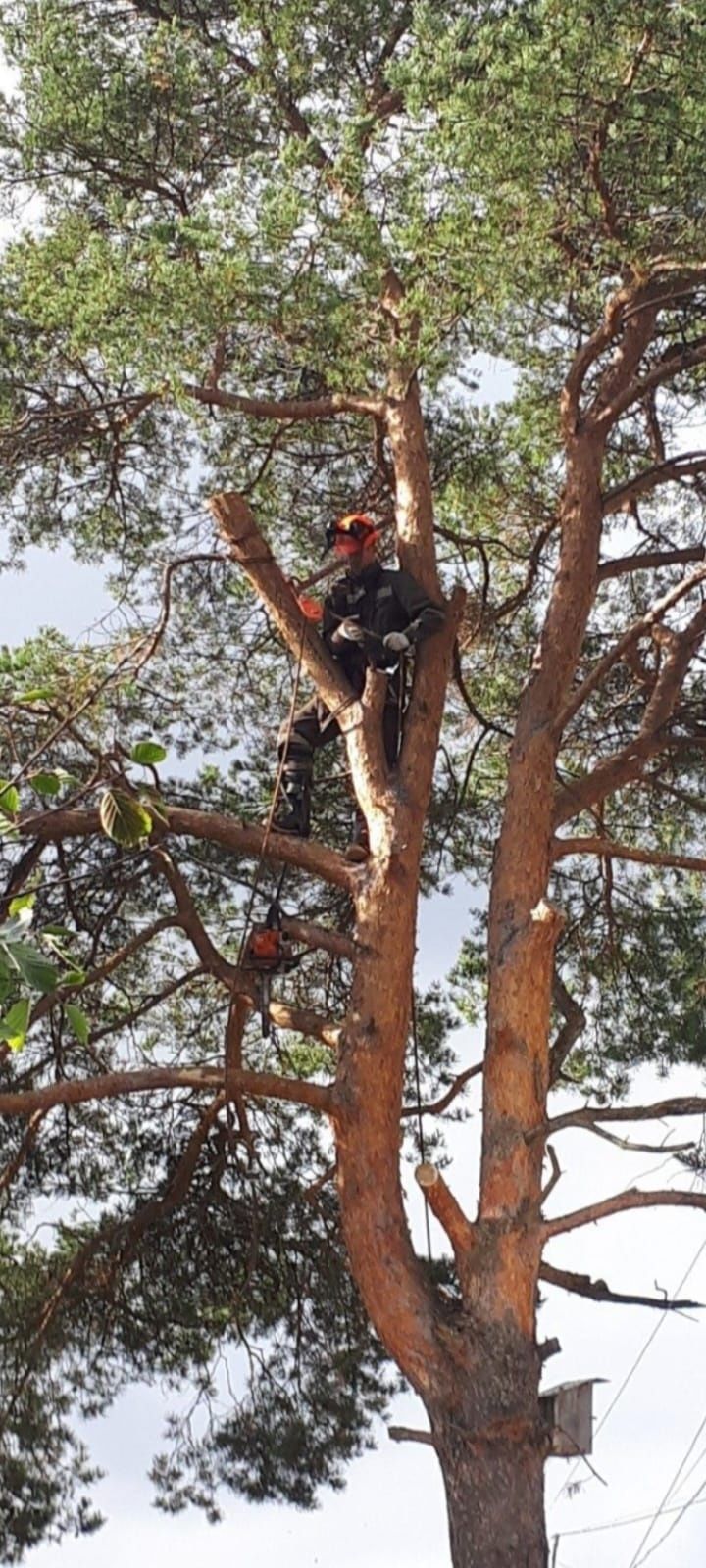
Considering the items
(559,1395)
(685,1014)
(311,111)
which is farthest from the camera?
(685,1014)

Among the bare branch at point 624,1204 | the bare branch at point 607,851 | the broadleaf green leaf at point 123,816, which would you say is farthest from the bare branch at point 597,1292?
the broadleaf green leaf at point 123,816

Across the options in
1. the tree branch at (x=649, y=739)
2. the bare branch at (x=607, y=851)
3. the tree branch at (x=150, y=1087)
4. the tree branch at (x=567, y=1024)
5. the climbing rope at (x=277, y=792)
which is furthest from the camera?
the tree branch at (x=567, y=1024)

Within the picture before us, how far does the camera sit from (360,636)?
5410 millimetres

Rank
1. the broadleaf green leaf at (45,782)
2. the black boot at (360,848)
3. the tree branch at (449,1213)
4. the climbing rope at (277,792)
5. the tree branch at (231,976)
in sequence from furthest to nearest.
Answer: the black boot at (360,848) < the tree branch at (231,976) < the climbing rope at (277,792) < the tree branch at (449,1213) < the broadleaf green leaf at (45,782)

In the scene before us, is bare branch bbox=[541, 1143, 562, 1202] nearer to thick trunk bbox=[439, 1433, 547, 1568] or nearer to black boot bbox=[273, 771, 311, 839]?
thick trunk bbox=[439, 1433, 547, 1568]

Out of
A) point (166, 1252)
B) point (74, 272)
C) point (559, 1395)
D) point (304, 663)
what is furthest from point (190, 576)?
point (559, 1395)

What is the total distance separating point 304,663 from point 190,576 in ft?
5.00

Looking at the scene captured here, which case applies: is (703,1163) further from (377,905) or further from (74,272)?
(74,272)

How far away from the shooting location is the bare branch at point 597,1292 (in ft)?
15.9

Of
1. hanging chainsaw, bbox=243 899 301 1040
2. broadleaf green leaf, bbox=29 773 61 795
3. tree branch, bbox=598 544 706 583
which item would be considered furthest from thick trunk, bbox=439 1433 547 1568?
tree branch, bbox=598 544 706 583

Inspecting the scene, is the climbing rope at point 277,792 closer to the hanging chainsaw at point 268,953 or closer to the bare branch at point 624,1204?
the hanging chainsaw at point 268,953

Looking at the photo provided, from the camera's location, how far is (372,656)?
17.9ft

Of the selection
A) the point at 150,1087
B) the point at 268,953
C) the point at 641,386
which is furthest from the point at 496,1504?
the point at 641,386

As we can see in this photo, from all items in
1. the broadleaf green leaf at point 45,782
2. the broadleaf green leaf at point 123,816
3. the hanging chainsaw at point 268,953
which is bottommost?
the broadleaf green leaf at point 45,782
